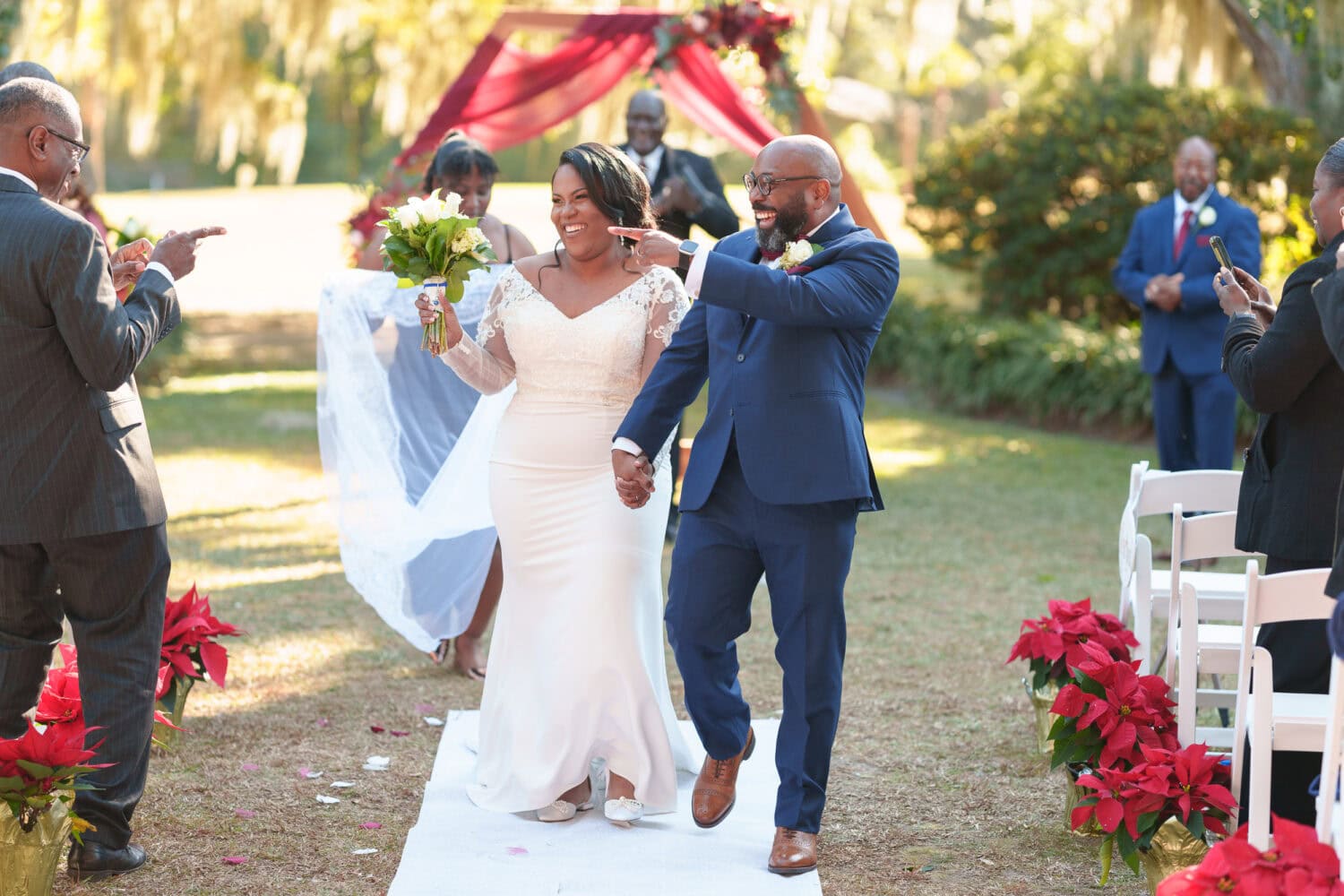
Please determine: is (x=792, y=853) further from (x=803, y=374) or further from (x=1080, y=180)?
(x=1080, y=180)

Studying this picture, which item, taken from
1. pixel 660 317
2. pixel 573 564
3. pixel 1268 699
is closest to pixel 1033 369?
pixel 660 317

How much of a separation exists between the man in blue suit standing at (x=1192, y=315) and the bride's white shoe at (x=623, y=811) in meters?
4.81

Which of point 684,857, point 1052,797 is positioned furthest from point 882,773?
point 684,857

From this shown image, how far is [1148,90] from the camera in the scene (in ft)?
48.0

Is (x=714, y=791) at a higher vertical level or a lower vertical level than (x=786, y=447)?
lower

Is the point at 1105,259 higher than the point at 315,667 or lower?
higher

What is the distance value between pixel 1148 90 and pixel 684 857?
12013mm

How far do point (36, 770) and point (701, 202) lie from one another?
5109 mm

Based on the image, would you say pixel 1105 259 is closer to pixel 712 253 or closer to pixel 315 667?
pixel 315 667

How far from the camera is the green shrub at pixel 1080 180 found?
45.7 feet

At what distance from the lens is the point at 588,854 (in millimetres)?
4523

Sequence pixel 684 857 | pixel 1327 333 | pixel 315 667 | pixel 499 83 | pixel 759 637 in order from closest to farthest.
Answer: pixel 1327 333
pixel 684 857
pixel 315 667
pixel 759 637
pixel 499 83

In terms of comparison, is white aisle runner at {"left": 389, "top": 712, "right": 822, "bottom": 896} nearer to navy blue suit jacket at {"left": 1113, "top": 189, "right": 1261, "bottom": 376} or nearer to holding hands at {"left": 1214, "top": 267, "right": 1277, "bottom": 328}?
holding hands at {"left": 1214, "top": 267, "right": 1277, "bottom": 328}

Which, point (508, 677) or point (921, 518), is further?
point (921, 518)
